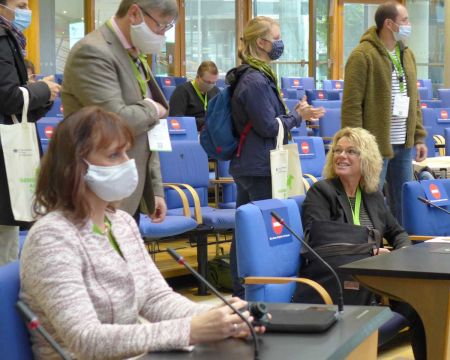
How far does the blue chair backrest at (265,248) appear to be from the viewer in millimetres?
3484

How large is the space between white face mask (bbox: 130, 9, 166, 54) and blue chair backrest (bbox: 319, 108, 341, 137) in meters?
5.54

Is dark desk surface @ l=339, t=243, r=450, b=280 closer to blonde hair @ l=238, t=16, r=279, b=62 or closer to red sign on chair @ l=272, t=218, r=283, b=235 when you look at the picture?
red sign on chair @ l=272, t=218, r=283, b=235

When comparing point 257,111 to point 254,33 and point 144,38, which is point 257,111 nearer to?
point 254,33

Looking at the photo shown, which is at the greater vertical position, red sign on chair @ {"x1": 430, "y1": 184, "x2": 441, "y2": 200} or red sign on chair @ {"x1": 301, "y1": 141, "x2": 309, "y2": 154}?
red sign on chair @ {"x1": 301, "y1": 141, "x2": 309, "y2": 154}

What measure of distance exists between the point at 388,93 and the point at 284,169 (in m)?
0.98

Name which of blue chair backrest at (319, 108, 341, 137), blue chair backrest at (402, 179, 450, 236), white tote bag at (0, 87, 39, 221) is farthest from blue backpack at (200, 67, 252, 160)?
blue chair backrest at (319, 108, 341, 137)

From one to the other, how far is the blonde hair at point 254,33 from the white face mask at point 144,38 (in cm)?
122

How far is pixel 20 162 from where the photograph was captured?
326 cm

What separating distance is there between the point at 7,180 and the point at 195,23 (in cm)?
1147

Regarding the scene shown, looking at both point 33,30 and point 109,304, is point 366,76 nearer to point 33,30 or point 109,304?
point 109,304

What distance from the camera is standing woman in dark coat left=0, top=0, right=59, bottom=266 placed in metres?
3.26

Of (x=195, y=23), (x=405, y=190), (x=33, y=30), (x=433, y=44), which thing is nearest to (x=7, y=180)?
(x=405, y=190)

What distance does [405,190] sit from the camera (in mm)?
4645

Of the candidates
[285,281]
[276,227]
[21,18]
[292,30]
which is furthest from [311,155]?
[292,30]
